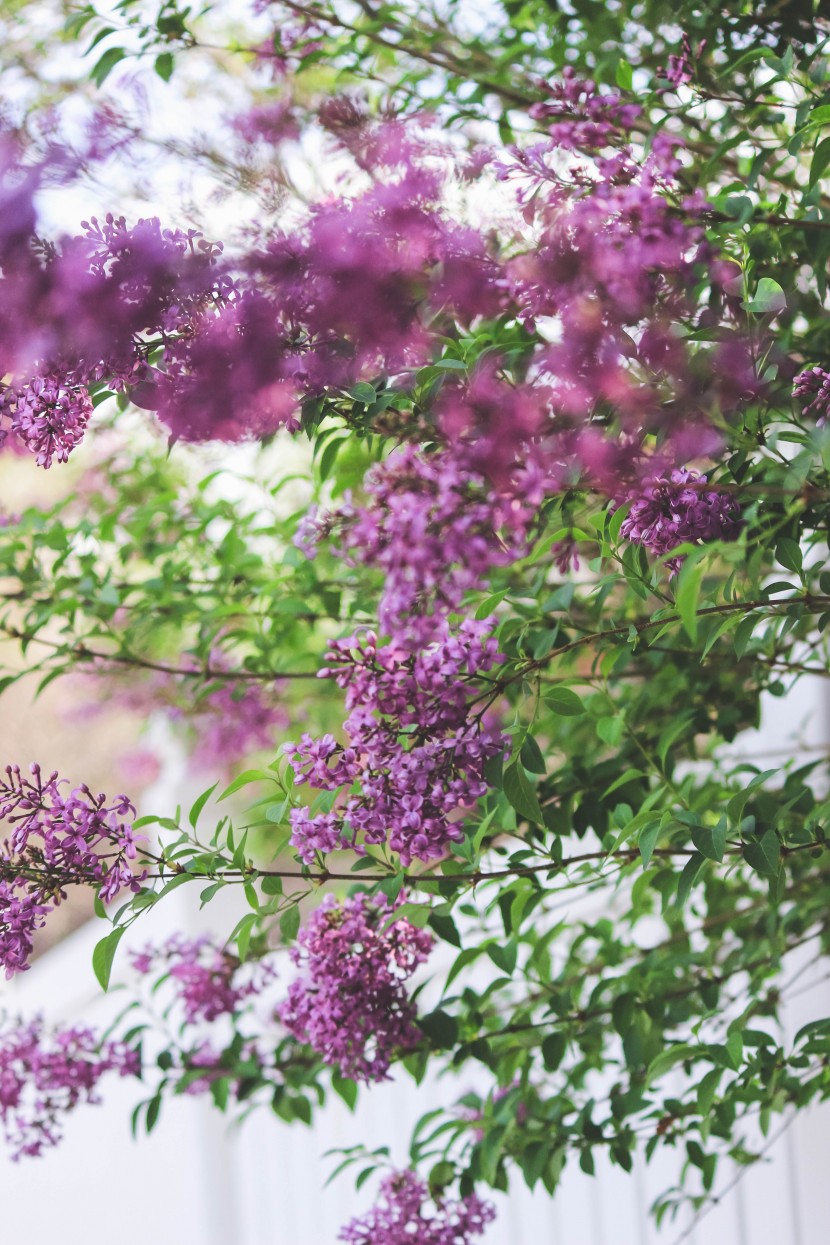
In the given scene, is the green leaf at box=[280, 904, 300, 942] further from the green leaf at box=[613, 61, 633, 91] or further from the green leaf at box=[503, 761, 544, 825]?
the green leaf at box=[613, 61, 633, 91]

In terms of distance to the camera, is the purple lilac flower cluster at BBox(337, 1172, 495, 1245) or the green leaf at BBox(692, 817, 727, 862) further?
the purple lilac flower cluster at BBox(337, 1172, 495, 1245)

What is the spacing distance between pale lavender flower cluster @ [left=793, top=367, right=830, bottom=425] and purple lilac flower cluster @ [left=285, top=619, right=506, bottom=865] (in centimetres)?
22

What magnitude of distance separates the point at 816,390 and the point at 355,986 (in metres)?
0.49

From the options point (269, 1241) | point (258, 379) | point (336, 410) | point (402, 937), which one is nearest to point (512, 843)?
point (269, 1241)

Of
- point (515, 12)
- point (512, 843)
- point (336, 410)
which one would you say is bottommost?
point (336, 410)

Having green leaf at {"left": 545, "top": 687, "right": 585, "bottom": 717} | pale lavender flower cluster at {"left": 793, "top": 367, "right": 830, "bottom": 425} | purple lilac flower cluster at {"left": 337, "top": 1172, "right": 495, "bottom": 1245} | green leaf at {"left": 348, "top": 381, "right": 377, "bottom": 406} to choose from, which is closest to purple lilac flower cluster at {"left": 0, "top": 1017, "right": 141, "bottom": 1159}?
purple lilac flower cluster at {"left": 337, "top": 1172, "right": 495, "bottom": 1245}

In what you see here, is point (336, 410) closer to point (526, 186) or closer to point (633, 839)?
point (526, 186)

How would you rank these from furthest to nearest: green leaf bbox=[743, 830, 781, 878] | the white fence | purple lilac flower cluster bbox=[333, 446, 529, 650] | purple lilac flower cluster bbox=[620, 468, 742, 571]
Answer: the white fence < green leaf bbox=[743, 830, 781, 878] < purple lilac flower cluster bbox=[620, 468, 742, 571] < purple lilac flower cluster bbox=[333, 446, 529, 650]

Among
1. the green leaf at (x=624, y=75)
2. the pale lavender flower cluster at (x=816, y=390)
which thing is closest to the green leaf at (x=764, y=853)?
the pale lavender flower cluster at (x=816, y=390)

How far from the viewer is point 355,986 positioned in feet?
2.55

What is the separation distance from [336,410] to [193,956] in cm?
68

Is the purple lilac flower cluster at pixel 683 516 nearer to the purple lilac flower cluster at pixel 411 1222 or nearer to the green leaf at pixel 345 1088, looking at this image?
the green leaf at pixel 345 1088

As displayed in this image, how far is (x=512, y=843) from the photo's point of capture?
1.98 metres

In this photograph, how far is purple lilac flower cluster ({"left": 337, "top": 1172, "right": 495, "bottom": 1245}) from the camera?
0.93 metres
